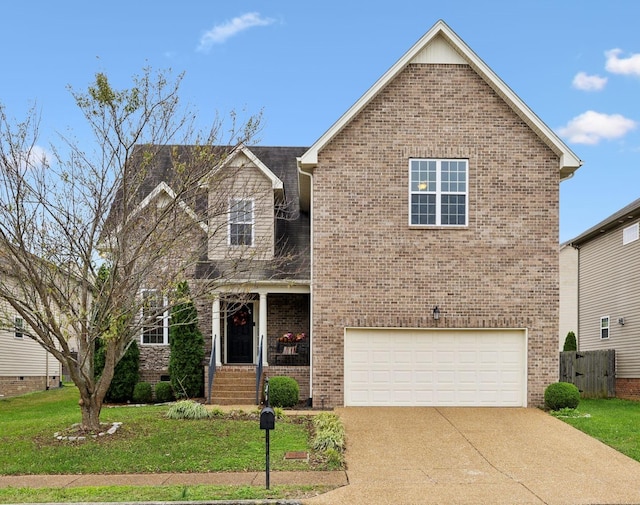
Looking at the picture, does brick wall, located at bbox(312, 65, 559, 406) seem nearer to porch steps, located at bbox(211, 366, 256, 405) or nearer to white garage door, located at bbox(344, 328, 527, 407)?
white garage door, located at bbox(344, 328, 527, 407)

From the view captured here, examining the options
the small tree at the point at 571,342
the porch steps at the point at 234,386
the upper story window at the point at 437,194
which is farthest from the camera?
the small tree at the point at 571,342

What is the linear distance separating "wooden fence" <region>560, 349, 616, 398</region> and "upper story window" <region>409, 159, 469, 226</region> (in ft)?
31.0

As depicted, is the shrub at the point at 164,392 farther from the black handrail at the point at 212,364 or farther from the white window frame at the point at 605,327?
the white window frame at the point at 605,327

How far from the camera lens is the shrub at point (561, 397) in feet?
54.4

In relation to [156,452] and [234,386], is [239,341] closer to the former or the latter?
[234,386]

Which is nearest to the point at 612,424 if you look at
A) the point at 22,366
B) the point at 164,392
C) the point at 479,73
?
the point at 479,73

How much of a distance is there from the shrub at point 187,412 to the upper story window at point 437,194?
6.85 meters

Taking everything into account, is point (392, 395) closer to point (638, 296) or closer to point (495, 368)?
point (495, 368)

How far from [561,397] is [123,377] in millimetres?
11760

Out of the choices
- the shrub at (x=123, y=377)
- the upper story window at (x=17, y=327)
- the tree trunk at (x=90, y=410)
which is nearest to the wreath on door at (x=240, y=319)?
the shrub at (x=123, y=377)

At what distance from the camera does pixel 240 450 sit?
12461 millimetres

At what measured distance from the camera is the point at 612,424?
15273 mm

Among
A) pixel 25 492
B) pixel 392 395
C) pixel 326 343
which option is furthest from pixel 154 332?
pixel 25 492

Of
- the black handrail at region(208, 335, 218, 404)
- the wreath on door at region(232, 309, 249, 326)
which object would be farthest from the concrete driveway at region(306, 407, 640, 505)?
the wreath on door at region(232, 309, 249, 326)
